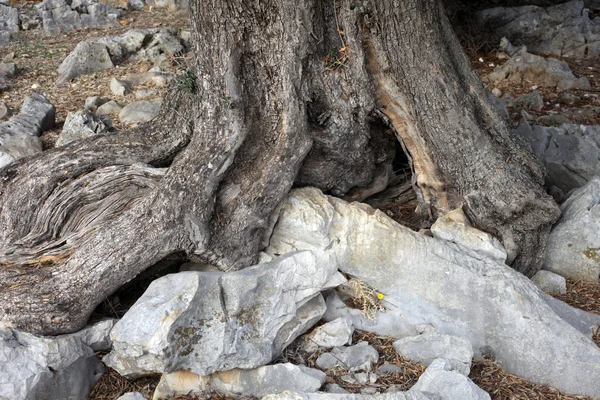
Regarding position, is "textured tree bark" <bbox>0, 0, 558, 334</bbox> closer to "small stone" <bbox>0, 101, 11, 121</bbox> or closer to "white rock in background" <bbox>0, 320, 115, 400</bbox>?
"white rock in background" <bbox>0, 320, 115, 400</bbox>

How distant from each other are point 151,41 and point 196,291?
23.4 feet

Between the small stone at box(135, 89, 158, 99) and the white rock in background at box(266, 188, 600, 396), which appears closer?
the white rock in background at box(266, 188, 600, 396)

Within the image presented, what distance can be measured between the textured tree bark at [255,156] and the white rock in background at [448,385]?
1.56m

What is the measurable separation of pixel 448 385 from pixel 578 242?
7.24 feet

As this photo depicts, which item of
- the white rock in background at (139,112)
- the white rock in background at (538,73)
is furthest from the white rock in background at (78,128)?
the white rock in background at (538,73)

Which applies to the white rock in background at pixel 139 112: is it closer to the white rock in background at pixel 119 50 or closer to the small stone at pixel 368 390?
the white rock in background at pixel 119 50

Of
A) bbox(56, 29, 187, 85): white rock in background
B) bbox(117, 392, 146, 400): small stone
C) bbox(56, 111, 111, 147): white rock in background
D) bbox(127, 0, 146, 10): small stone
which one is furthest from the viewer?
bbox(127, 0, 146, 10): small stone

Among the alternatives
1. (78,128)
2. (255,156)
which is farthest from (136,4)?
(255,156)

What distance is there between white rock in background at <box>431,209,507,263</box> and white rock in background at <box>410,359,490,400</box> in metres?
1.37

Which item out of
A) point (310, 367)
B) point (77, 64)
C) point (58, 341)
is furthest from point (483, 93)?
point (77, 64)

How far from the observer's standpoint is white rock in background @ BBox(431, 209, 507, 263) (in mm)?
4742

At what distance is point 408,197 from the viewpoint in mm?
5680

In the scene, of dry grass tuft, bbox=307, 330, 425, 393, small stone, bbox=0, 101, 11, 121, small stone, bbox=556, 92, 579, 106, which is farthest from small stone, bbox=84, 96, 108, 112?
small stone, bbox=556, 92, 579, 106

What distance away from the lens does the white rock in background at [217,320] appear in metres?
3.60
